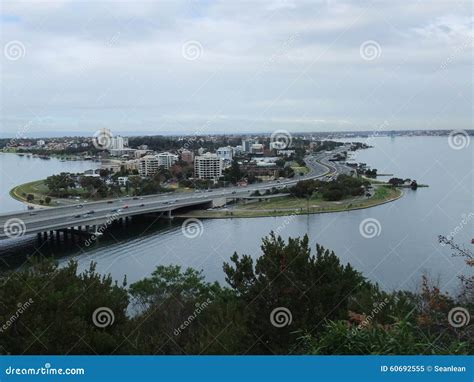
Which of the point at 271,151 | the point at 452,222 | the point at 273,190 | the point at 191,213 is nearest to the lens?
the point at 452,222

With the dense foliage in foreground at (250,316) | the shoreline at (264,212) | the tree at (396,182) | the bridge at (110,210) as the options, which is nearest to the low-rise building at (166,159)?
the bridge at (110,210)

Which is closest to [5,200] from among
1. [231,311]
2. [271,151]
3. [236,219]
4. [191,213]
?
[191,213]

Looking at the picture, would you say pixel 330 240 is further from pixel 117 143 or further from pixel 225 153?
pixel 117 143

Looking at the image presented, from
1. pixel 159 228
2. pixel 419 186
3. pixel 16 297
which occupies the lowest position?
pixel 159 228

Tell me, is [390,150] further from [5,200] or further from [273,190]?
[5,200]

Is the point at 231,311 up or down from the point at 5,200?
up

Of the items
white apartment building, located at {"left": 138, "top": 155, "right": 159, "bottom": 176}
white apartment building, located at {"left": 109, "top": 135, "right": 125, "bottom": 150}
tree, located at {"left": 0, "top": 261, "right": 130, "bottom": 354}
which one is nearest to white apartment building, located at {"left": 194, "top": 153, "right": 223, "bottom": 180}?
white apartment building, located at {"left": 138, "top": 155, "right": 159, "bottom": 176}

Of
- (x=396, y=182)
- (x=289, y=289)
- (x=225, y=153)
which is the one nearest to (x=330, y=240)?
(x=289, y=289)

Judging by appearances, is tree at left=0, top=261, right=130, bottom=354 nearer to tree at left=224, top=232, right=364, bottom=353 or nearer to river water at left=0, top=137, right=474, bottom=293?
tree at left=224, top=232, right=364, bottom=353
